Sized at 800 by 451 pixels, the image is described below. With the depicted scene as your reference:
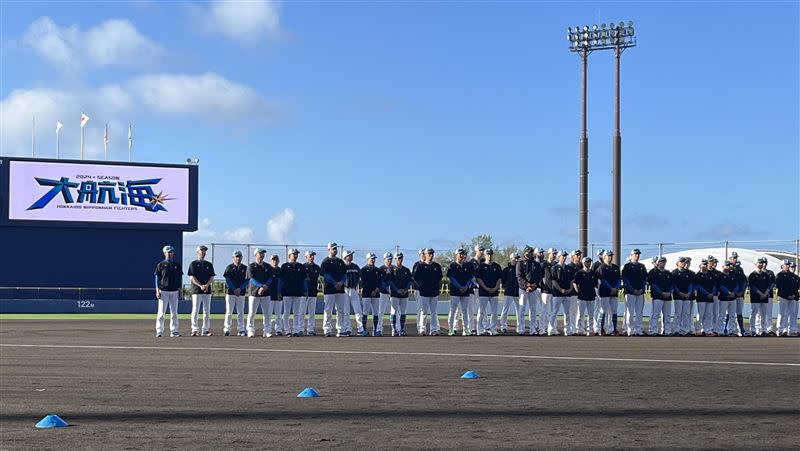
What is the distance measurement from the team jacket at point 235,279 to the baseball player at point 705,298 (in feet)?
38.4

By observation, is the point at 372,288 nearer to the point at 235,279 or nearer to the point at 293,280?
the point at 293,280

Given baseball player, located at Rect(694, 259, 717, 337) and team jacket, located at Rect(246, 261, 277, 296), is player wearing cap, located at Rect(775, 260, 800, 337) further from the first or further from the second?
team jacket, located at Rect(246, 261, 277, 296)

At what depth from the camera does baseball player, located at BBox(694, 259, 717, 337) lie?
2795cm

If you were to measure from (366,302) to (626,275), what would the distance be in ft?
21.9

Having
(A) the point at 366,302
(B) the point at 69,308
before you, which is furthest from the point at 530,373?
(B) the point at 69,308

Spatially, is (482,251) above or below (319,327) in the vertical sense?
above

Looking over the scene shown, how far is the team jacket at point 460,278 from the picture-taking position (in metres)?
26.7

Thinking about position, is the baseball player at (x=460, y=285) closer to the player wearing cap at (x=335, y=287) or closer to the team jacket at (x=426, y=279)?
the team jacket at (x=426, y=279)

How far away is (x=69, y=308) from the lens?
4575 cm

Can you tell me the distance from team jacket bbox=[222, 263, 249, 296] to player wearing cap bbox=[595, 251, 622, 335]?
8.90m

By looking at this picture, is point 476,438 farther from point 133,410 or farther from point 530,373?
point 530,373

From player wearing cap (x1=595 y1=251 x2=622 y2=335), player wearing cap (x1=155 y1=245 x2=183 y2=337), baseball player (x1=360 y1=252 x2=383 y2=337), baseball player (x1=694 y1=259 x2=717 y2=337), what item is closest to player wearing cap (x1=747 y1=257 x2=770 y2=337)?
baseball player (x1=694 y1=259 x2=717 y2=337)

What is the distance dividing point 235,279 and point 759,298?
13928 mm

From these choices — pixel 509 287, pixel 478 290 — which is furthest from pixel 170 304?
pixel 509 287
